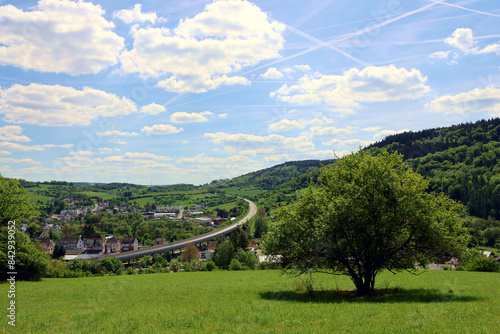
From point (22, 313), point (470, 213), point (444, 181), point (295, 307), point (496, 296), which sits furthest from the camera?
point (444, 181)

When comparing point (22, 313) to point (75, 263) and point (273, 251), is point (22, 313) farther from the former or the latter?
point (75, 263)

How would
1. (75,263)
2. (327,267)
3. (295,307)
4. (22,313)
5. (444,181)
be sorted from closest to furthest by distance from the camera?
(295,307), (22,313), (327,267), (75,263), (444,181)

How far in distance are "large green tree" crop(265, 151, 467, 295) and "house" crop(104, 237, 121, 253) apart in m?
151

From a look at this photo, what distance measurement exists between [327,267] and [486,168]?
19123cm

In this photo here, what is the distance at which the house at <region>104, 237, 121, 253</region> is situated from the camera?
150000 mm

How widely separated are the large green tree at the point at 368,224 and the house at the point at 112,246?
151127 mm

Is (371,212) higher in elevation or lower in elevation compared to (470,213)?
higher

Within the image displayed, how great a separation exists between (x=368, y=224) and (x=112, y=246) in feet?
520

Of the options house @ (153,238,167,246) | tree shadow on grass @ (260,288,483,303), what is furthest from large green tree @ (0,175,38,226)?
house @ (153,238,167,246)

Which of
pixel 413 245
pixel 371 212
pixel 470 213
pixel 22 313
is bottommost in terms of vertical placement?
pixel 470 213

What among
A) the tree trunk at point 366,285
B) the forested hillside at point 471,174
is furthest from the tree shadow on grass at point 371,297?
the forested hillside at point 471,174

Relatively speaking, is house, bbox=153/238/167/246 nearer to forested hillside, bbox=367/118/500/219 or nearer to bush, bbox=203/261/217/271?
bush, bbox=203/261/217/271

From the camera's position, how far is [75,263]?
223 feet

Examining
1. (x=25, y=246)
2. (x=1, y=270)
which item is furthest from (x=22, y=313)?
(x=1, y=270)
